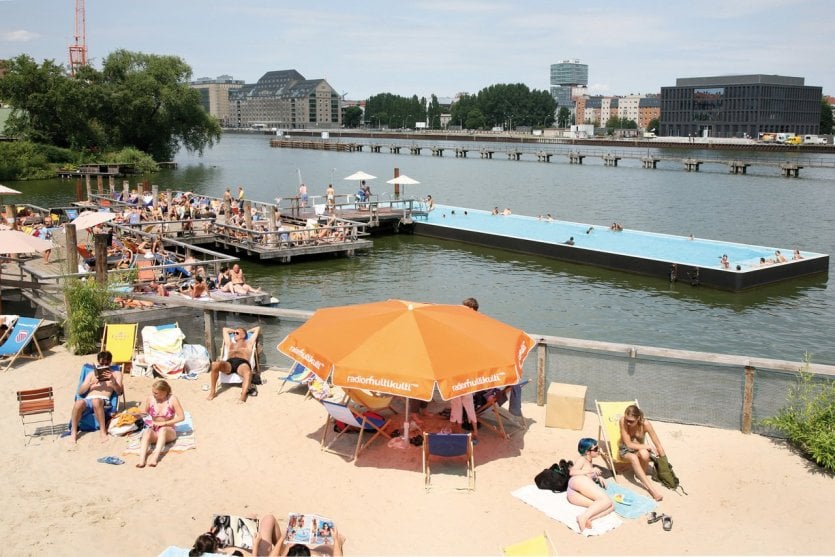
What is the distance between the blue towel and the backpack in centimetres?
47

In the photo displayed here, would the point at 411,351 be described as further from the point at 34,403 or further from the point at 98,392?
the point at 34,403

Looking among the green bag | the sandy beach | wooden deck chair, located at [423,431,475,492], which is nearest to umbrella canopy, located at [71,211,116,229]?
the sandy beach

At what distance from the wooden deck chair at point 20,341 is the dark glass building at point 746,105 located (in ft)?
571

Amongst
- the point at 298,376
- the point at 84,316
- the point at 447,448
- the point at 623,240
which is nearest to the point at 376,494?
the point at 447,448

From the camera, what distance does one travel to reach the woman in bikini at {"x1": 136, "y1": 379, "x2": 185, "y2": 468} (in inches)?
361

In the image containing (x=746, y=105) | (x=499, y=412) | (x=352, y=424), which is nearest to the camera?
(x=352, y=424)

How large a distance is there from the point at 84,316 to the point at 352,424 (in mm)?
6318

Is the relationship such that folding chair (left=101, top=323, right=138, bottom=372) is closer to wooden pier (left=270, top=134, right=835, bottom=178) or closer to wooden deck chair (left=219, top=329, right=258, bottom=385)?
wooden deck chair (left=219, top=329, right=258, bottom=385)

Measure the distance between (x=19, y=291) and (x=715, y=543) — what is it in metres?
14.3

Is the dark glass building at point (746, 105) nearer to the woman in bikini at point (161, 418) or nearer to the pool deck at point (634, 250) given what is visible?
the pool deck at point (634, 250)

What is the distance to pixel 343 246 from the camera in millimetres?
30203

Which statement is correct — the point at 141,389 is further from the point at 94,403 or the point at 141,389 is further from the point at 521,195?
the point at 521,195

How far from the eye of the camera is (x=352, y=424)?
921 centimetres

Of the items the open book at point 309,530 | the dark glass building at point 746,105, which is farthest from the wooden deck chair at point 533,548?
the dark glass building at point 746,105
